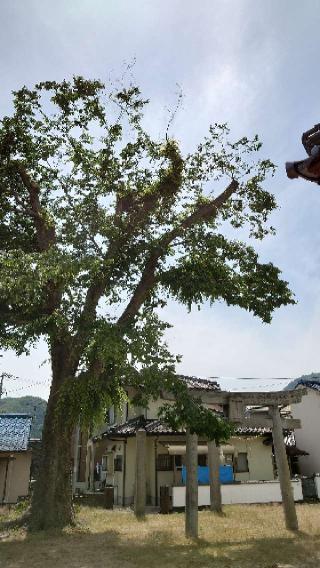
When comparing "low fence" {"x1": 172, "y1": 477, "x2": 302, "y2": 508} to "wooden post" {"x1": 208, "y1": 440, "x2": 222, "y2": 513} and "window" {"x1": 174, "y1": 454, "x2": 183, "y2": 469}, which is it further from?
"window" {"x1": 174, "y1": 454, "x2": 183, "y2": 469}

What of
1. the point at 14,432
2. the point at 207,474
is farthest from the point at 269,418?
the point at 14,432

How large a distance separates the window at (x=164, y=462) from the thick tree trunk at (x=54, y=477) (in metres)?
10.9

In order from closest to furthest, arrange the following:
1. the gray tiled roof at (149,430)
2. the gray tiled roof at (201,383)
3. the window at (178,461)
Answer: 1. the gray tiled roof at (149,430)
2. the window at (178,461)
3. the gray tiled roof at (201,383)

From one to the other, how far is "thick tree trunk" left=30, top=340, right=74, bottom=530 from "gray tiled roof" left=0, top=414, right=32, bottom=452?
→ 33.1ft

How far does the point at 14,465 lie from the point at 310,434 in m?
19.0

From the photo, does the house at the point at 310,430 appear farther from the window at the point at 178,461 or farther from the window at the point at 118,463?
the window at the point at 118,463

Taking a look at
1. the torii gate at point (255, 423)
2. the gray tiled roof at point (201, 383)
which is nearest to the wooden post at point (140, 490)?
the torii gate at point (255, 423)

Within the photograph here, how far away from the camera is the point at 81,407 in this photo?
11859 mm

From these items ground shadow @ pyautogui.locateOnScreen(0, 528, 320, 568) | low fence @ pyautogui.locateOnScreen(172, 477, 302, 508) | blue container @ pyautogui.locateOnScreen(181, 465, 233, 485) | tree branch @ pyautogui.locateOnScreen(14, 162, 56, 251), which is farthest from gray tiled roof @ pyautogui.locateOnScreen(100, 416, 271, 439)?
tree branch @ pyautogui.locateOnScreen(14, 162, 56, 251)

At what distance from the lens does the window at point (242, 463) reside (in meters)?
24.3

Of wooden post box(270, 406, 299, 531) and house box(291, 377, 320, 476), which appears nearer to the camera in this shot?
wooden post box(270, 406, 299, 531)

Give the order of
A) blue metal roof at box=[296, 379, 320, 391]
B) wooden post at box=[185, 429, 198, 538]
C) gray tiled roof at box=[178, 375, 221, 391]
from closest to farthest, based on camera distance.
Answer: wooden post at box=[185, 429, 198, 538]
blue metal roof at box=[296, 379, 320, 391]
gray tiled roof at box=[178, 375, 221, 391]

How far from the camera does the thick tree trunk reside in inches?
477

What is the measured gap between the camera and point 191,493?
11.1 meters
